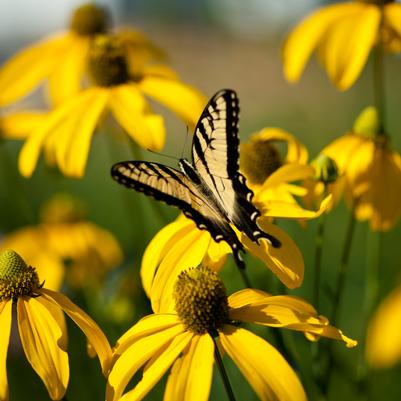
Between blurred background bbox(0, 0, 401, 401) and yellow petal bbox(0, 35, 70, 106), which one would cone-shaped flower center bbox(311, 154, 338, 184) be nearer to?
blurred background bbox(0, 0, 401, 401)

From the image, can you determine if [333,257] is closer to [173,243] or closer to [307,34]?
[307,34]

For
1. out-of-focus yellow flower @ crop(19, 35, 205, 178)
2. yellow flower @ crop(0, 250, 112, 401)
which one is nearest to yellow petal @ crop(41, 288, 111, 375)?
yellow flower @ crop(0, 250, 112, 401)

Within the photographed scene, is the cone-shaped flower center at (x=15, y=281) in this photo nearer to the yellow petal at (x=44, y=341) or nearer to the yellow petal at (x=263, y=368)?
the yellow petal at (x=44, y=341)

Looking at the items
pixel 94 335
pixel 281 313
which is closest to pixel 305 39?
pixel 281 313

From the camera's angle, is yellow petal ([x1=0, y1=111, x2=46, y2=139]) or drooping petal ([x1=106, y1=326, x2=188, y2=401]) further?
yellow petal ([x1=0, y1=111, x2=46, y2=139])

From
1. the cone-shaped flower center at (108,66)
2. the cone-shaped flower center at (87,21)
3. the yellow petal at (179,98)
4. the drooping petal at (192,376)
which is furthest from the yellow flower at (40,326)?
the cone-shaped flower center at (87,21)
